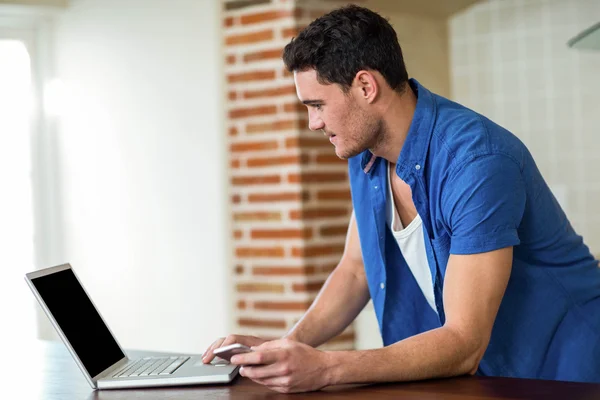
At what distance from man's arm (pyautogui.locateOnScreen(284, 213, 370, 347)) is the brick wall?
1.42 m

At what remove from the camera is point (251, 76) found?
12.5 feet

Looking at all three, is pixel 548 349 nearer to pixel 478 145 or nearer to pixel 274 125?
pixel 478 145

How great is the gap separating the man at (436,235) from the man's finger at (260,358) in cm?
3

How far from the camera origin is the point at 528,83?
422 centimetres

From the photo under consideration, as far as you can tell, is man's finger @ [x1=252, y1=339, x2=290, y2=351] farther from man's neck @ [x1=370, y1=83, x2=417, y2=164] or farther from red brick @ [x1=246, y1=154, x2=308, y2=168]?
red brick @ [x1=246, y1=154, x2=308, y2=168]

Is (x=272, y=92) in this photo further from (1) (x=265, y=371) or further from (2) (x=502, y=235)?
(1) (x=265, y=371)

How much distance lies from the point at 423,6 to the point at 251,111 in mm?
977

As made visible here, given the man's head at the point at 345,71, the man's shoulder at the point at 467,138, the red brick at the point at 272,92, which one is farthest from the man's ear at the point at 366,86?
the red brick at the point at 272,92

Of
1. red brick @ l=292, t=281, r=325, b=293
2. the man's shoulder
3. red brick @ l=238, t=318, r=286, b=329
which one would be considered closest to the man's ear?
the man's shoulder

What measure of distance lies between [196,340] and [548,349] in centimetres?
235

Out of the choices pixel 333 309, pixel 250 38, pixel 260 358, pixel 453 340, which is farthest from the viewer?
pixel 250 38

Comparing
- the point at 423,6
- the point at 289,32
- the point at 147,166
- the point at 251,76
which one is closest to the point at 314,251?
the point at 251,76

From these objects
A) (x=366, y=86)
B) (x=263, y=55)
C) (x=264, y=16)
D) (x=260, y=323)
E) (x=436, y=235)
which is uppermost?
(x=264, y=16)

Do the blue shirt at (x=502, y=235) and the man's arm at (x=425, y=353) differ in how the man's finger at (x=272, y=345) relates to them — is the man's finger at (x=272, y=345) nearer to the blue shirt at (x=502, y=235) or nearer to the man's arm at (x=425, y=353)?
the man's arm at (x=425, y=353)
